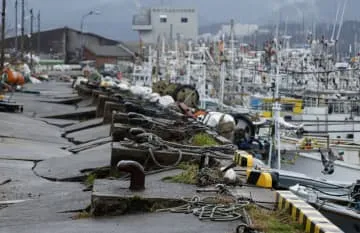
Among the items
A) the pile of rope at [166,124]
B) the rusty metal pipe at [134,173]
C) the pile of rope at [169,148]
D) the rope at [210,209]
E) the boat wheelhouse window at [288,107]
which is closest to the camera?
the rope at [210,209]

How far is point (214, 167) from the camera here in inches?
463

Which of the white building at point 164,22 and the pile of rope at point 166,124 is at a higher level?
the white building at point 164,22

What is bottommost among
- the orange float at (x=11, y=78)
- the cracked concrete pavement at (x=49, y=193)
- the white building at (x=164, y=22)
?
the cracked concrete pavement at (x=49, y=193)

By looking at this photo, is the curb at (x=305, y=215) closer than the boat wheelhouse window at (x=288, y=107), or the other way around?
the curb at (x=305, y=215)

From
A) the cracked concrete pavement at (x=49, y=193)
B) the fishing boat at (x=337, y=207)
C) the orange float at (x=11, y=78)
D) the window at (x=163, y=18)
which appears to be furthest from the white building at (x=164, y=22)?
the fishing boat at (x=337, y=207)

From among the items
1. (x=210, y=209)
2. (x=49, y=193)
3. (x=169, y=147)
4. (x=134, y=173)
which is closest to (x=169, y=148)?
(x=169, y=147)

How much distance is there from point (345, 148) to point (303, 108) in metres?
7.83

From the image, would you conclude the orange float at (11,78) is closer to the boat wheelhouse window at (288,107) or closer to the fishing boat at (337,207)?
the boat wheelhouse window at (288,107)

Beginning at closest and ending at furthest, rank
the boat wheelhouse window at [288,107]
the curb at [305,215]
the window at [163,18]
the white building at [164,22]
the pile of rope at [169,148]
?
the curb at [305,215], the pile of rope at [169,148], the boat wheelhouse window at [288,107], the white building at [164,22], the window at [163,18]

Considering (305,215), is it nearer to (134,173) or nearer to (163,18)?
(134,173)

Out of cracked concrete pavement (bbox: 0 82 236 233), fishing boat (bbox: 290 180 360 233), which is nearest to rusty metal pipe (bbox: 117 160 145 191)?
cracked concrete pavement (bbox: 0 82 236 233)

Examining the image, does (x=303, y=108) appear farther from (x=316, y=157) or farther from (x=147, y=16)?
(x=147, y=16)

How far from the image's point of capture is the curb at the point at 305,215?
740cm

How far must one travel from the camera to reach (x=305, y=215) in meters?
7.93
